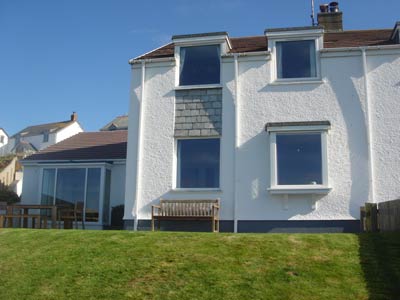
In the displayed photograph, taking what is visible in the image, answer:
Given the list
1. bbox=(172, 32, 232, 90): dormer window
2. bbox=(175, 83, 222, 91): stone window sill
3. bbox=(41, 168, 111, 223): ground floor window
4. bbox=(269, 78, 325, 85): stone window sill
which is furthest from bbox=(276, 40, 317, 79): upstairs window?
bbox=(41, 168, 111, 223): ground floor window

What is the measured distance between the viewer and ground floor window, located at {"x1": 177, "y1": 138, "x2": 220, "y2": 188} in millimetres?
16078

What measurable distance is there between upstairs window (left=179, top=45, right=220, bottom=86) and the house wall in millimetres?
396

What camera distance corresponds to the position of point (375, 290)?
8070mm

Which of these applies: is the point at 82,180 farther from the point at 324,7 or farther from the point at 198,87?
the point at 324,7

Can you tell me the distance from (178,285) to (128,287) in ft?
3.04

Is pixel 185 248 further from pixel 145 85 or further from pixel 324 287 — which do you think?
pixel 145 85

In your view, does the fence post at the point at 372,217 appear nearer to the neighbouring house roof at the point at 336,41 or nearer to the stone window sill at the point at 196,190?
the stone window sill at the point at 196,190

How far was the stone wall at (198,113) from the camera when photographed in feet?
53.4

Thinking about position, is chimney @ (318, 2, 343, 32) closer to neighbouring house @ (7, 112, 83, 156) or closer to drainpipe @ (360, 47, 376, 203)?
drainpipe @ (360, 47, 376, 203)

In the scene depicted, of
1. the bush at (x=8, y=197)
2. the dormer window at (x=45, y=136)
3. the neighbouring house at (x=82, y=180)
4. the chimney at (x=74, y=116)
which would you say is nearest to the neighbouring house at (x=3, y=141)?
the dormer window at (x=45, y=136)

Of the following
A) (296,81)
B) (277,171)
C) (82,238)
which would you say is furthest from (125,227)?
(296,81)

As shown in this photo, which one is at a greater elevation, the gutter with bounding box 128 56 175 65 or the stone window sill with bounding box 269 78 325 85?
the gutter with bounding box 128 56 175 65

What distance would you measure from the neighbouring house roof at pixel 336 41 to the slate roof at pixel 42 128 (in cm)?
5803

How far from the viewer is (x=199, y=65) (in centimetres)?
1711
